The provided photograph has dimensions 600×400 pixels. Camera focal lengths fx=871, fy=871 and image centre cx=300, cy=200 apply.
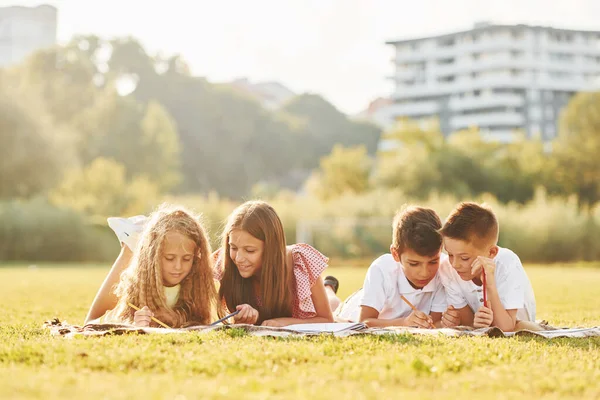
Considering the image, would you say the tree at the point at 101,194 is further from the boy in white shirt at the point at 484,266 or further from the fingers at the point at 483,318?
the fingers at the point at 483,318

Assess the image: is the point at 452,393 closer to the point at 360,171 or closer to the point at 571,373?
the point at 571,373

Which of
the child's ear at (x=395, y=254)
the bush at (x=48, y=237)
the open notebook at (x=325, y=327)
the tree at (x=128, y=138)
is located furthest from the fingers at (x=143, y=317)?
the tree at (x=128, y=138)

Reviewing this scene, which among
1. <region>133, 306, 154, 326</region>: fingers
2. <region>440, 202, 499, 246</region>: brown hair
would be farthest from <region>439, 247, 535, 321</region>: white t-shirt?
<region>133, 306, 154, 326</region>: fingers

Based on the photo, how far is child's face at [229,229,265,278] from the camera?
6344mm

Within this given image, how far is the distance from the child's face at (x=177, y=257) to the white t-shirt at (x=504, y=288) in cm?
197

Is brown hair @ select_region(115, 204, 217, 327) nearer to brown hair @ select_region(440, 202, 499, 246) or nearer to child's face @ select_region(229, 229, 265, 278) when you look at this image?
child's face @ select_region(229, 229, 265, 278)

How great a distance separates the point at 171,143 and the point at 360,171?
22381 mm

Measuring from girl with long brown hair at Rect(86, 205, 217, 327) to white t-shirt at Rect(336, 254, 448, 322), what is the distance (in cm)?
125

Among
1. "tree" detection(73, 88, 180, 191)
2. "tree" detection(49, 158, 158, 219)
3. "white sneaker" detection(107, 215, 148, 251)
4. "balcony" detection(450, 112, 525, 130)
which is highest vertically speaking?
"balcony" detection(450, 112, 525, 130)

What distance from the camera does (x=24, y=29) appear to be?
83.8 m

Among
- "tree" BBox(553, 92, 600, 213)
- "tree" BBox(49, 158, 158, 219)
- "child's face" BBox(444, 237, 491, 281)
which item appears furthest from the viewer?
"tree" BBox(553, 92, 600, 213)

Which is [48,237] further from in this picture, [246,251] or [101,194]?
[246,251]

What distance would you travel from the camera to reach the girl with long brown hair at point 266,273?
20.9 feet

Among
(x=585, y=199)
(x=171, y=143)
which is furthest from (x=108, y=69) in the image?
(x=585, y=199)
